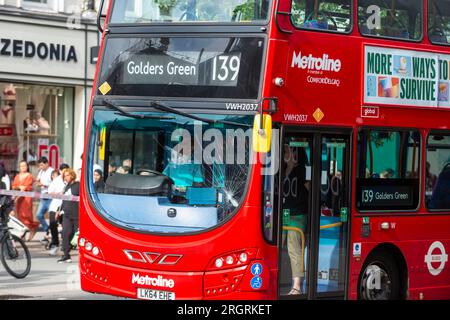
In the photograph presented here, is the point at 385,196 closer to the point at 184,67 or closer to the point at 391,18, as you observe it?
the point at 391,18

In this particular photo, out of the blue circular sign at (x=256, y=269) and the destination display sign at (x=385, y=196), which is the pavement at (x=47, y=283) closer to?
the blue circular sign at (x=256, y=269)

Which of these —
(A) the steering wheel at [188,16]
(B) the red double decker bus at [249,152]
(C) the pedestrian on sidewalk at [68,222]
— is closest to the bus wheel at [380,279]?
(B) the red double decker bus at [249,152]

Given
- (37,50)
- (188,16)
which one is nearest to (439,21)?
(188,16)

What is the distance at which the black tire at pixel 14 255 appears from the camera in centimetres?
1658

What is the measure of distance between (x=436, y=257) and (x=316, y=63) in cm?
334

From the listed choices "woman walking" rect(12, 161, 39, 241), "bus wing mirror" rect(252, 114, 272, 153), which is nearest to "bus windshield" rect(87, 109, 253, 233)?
"bus wing mirror" rect(252, 114, 272, 153)

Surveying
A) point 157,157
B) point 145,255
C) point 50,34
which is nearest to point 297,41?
point 157,157

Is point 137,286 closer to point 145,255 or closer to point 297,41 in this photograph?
point 145,255

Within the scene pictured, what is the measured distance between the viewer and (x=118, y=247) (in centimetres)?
1209

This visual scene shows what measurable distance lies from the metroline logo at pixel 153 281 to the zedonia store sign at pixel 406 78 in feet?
10.8

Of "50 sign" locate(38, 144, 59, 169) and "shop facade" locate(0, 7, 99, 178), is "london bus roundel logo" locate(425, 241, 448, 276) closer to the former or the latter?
"shop facade" locate(0, 7, 99, 178)

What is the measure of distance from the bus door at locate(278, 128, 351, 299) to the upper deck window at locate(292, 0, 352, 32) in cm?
121

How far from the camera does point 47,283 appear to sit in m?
16.6

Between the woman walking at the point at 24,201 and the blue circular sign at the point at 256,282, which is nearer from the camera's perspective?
the blue circular sign at the point at 256,282
